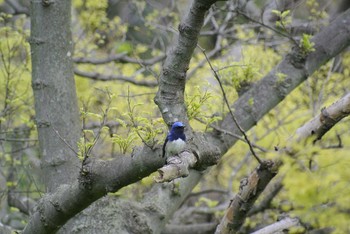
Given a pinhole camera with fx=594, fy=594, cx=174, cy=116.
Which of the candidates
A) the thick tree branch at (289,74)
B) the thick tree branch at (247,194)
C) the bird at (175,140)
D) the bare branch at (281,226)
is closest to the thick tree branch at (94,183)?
the bird at (175,140)

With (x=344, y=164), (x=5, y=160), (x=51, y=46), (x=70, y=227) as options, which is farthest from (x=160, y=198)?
(x=5, y=160)

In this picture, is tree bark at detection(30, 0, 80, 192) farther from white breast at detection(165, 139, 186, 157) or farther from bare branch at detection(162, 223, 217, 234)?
bare branch at detection(162, 223, 217, 234)

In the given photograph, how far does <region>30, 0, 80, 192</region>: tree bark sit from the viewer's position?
4.10m

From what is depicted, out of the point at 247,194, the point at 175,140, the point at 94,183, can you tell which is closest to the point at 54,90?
the point at 94,183

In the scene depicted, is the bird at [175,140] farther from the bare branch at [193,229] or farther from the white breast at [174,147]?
the bare branch at [193,229]

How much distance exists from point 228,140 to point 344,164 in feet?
5.30

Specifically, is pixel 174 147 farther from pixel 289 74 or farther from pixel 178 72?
pixel 289 74

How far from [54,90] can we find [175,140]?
66.8 inches

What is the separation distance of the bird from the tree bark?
1.38 m

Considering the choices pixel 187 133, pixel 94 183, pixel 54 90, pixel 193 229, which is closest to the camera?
pixel 187 133

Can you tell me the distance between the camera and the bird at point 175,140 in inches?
111

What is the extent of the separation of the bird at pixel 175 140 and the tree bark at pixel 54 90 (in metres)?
1.38

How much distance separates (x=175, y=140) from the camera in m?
2.84

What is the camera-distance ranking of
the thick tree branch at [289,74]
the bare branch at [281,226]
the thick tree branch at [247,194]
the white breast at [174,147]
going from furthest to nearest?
1. the thick tree branch at [289,74]
2. the bare branch at [281,226]
3. the thick tree branch at [247,194]
4. the white breast at [174,147]
